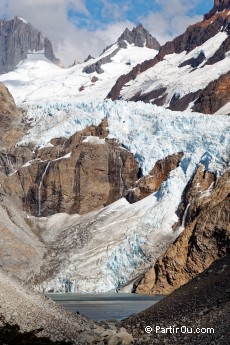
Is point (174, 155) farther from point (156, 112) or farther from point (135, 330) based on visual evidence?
point (135, 330)

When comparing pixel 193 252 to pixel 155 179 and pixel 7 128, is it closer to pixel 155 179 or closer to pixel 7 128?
pixel 155 179

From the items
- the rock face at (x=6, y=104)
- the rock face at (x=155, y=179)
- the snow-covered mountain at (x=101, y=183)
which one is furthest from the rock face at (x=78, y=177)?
the rock face at (x=6, y=104)

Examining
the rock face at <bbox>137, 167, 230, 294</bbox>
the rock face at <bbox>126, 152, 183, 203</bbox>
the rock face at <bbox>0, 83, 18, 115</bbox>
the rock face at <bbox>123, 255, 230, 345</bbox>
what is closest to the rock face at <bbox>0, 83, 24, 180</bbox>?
the rock face at <bbox>0, 83, 18, 115</bbox>

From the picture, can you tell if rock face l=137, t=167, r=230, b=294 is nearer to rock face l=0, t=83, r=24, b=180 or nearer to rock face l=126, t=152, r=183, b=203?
rock face l=126, t=152, r=183, b=203

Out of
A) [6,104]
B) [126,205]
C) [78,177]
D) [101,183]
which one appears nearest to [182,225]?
[126,205]

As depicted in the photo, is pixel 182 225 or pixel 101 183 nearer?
pixel 182 225
